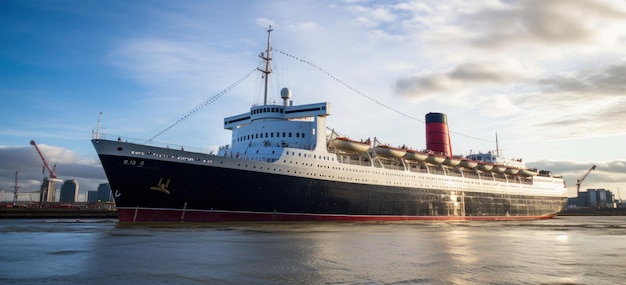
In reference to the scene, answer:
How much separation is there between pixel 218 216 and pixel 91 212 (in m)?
33.3

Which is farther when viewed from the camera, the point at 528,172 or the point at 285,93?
the point at 528,172

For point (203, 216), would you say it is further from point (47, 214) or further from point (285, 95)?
point (47, 214)

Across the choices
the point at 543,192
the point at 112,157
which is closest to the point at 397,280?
the point at 112,157

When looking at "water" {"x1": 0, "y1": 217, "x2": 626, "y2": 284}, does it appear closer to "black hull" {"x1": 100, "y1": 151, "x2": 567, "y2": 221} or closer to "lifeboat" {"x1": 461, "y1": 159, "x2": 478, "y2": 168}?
"black hull" {"x1": 100, "y1": 151, "x2": 567, "y2": 221}

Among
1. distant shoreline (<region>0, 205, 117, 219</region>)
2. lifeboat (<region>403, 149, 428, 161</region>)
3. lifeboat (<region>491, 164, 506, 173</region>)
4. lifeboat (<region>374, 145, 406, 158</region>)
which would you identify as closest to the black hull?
lifeboat (<region>374, 145, 406, 158</region>)

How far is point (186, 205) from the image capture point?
2898cm

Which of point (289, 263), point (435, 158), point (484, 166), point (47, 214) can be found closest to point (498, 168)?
point (484, 166)

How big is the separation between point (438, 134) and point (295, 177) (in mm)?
31339

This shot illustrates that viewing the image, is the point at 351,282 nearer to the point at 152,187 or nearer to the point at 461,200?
the point at 152,187

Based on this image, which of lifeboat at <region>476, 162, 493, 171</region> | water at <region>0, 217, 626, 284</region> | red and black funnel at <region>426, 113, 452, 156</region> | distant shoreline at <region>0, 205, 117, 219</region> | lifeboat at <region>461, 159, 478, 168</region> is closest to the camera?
water at <region>0, 217, 626, 284</region>

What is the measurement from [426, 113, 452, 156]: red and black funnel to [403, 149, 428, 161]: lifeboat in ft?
32.9

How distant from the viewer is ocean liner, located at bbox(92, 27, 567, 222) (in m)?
28.2

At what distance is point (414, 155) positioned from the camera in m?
46.4

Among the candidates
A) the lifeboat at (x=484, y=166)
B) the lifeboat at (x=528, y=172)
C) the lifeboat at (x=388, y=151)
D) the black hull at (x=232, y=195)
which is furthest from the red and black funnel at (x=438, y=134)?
the black hull at (x=232, y=195)
